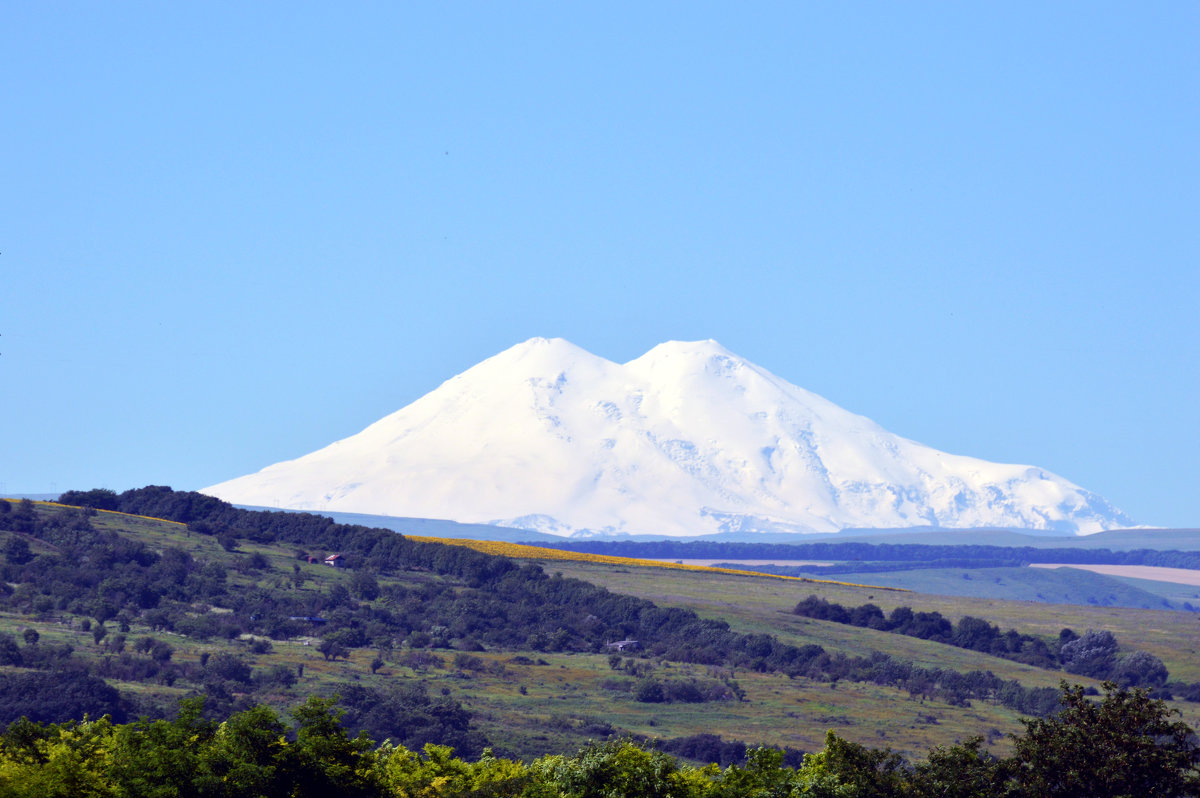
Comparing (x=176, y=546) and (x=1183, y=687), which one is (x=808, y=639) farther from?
(x=176, y=546)

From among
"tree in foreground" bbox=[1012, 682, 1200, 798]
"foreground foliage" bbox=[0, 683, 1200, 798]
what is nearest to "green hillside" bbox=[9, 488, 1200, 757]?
"foreground foliage" bbox=[0, 683, 1200, 798]

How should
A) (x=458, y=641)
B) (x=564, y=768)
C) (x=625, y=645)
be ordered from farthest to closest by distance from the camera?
1. (x=625, y=645)
2. (x=458, y=641)
3. (x=564, y=768)

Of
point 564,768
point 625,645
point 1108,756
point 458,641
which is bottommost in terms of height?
point 458,641

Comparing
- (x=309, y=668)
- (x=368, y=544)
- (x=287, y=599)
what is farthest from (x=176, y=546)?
(x=309, y=668)

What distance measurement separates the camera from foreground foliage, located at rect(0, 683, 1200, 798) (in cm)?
4128

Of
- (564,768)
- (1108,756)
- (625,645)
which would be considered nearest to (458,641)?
(625,645)

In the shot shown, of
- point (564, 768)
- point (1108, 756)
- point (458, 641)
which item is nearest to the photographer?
point (564, 768)

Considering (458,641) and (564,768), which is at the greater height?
(564,768)

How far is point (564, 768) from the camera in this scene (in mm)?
42812

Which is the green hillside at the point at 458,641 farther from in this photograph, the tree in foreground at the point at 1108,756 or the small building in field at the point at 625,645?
the tree in foreground at the point at 1108,756

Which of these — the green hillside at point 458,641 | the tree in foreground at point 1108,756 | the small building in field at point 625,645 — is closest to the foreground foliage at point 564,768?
the tree in foreground at point 1108,756

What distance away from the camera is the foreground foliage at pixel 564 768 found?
4128 cm

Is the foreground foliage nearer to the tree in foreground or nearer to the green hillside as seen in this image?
the tree in foreground

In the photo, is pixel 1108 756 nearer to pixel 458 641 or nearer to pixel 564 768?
pixel 564 768
